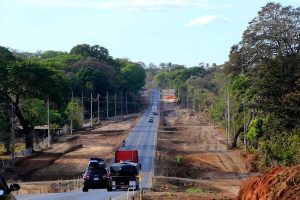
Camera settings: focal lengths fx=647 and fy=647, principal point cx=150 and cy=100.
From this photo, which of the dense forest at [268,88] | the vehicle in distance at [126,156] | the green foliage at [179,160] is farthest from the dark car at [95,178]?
the green foliage at [179,160]

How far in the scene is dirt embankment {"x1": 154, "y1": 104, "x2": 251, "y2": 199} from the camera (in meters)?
57.2

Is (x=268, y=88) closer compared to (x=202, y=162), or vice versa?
(x=268, y=88)

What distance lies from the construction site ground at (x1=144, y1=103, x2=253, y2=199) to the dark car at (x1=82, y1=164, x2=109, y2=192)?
3.06 metres

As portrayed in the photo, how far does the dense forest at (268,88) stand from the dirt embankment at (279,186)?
3316cm

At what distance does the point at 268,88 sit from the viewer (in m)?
61.8

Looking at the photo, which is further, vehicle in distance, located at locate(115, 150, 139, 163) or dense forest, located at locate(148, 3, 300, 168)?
dense forest, located at locate(148, 3, 300, 168)

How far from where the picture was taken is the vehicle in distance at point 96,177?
38.7 metres

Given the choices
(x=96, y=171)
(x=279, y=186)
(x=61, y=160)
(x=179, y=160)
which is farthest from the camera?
(x=61, y=160)

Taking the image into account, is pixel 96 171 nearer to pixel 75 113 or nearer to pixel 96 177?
pixel 96 177

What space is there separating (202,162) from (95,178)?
129 ft

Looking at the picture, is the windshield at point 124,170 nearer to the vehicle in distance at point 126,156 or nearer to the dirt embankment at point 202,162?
the dirt embankment at point 202,162

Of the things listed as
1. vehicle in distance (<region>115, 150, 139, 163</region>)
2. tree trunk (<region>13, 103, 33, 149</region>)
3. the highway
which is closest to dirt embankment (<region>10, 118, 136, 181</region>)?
tree trunk (<region>13, 103, 33, 149</region>)

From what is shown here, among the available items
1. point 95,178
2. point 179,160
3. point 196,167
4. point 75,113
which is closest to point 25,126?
point 179,160

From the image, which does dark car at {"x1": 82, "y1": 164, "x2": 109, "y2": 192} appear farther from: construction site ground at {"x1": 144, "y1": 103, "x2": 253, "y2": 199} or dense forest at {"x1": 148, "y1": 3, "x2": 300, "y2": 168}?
dense forest at {"x1": 148, "y1": 3, "x2": 300, "y2": 168}
